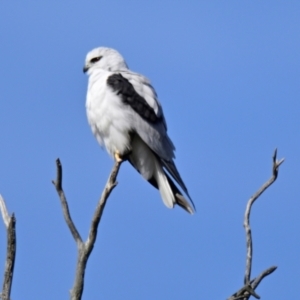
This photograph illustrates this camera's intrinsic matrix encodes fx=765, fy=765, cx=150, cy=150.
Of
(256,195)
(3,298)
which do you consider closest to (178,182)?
(256,195)

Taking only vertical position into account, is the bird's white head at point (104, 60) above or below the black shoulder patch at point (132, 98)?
above

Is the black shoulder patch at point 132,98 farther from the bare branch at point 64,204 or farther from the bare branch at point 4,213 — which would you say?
the bare branch at point 4,213

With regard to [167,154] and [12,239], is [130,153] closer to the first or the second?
[167,154]

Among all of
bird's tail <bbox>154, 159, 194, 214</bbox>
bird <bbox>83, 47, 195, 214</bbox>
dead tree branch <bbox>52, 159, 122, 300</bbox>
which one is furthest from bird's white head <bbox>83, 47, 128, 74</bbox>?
dead tree branch <bbox>52, 159, 122, 300</bbox>

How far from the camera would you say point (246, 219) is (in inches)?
165

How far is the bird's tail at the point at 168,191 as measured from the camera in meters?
6.10

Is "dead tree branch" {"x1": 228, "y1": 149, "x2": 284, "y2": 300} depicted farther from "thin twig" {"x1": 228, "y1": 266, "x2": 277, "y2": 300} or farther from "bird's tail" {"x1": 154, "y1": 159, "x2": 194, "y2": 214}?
"bird's tail" {"x1": 154, "y1": 159, "x2": 194, "y2": 214}

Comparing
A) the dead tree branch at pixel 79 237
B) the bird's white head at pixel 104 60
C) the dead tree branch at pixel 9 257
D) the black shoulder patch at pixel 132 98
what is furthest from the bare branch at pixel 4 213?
the bird's white head at pixel 104 60

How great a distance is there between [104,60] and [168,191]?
1677 millimetres

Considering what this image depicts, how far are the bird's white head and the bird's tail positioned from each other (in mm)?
1116

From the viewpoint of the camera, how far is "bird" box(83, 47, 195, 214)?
6.50 m

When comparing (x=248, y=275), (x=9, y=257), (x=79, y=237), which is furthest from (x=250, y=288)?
(x=9, y=257)

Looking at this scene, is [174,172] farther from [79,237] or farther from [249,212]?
[249,212]

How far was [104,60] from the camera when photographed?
24.0 ft
